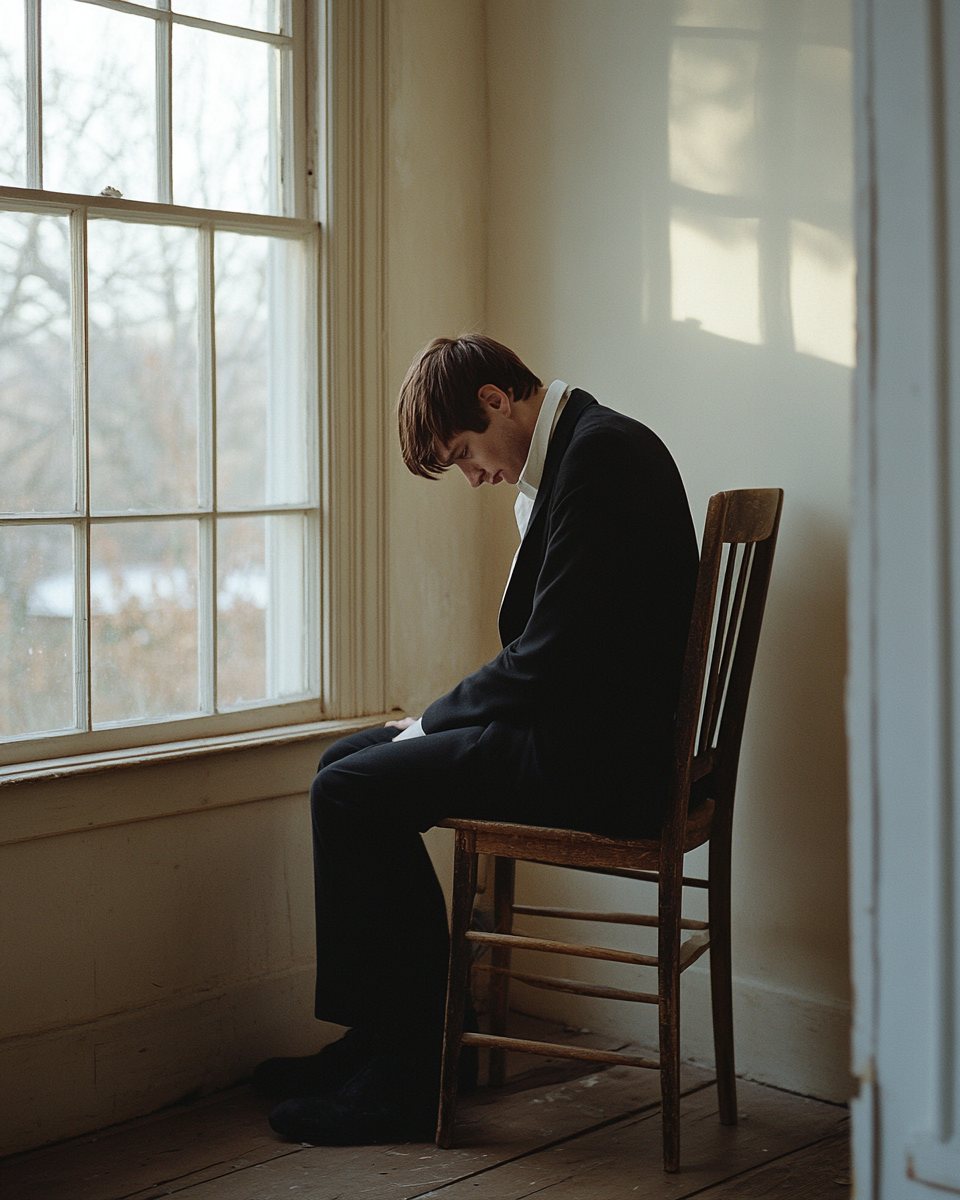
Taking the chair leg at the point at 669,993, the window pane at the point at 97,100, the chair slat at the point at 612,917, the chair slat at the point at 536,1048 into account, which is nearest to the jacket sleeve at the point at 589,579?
the chair leg at the point at 669,993

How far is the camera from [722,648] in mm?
2215

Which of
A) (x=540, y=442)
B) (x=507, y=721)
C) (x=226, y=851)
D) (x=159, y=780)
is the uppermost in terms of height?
(x=540, y=442)

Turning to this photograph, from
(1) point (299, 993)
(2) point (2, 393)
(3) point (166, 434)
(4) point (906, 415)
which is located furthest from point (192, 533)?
(4) point (906, 415)

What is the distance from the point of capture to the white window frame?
2.61 meters

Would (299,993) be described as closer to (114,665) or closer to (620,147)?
(114,665)

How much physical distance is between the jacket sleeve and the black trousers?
13 centimetres

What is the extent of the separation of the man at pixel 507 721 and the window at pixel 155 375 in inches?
17.0

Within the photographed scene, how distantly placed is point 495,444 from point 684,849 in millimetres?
816

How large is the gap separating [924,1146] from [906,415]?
527mm

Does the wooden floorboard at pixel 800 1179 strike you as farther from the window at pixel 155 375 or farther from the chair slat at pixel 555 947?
the window at pixel 155 375

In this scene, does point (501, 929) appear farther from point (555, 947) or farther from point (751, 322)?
point (751, 322)

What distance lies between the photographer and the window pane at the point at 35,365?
88.2 inches

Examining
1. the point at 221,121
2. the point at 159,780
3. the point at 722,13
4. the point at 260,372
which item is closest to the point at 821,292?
the point at 722,13

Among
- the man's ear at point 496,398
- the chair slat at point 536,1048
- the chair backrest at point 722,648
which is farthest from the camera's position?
the man's ear at point 496,398
